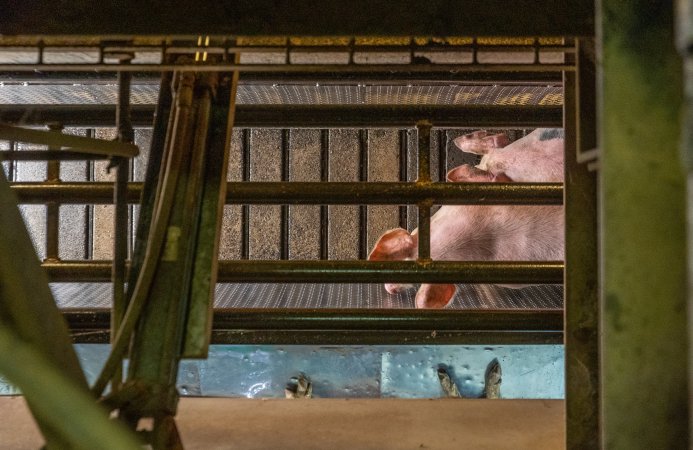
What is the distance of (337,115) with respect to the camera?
1.74 meters

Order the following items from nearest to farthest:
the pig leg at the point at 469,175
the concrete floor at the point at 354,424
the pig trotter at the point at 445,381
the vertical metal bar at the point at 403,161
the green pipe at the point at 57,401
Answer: the green pipe at the point at 57,401
the concrete floor at the point at 354,424
the pig trotter at the point at 445,381
the pig leg at the point at 469,175
the vertical metal bar at the point at 403,161

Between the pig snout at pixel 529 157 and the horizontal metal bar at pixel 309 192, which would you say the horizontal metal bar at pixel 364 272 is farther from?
the pig snout at pixel 529 157

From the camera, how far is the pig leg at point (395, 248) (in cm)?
232

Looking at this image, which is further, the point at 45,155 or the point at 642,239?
the point at 45,155

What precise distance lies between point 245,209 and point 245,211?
1cm

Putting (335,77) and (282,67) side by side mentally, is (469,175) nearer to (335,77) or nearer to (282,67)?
(335,77)

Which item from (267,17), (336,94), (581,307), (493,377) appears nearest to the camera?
(267,17)

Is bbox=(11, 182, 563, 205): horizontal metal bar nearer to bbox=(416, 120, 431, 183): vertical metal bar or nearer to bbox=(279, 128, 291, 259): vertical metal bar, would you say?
bbox=(416, 120, 431, 183): vertical metal bar

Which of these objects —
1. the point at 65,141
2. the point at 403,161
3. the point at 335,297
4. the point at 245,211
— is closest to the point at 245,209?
the point at 245,211

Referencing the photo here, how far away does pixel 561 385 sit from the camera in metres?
2.13

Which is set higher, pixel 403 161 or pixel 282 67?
pixel 403 161

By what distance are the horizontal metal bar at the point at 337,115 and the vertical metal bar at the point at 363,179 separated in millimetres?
1289

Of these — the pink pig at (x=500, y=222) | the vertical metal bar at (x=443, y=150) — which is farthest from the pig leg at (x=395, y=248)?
the vertical metal bar at (x=443, y=150)

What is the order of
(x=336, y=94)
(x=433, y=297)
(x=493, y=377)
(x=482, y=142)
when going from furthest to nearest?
(x=482, y=142), (x=433, y=297), (x=493, y=377), (x=336, y=94)
